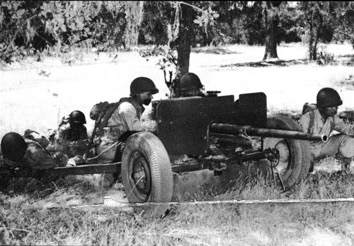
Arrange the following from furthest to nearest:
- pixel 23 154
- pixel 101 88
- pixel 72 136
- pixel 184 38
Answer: pixel 101 88 → pixel 184 38 → pixel 72 136 → pixel 23 154

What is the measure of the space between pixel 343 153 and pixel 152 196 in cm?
315

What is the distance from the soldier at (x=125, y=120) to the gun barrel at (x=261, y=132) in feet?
3.04

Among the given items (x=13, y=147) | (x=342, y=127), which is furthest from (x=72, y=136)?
(x=342, y=127)

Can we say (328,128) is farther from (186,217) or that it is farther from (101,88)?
(101,88)

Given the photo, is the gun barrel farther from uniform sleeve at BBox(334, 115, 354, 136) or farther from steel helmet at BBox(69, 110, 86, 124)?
steel helmet at BBox(69, 110, 86, 124)

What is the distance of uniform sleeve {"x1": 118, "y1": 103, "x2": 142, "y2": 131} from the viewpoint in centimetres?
564

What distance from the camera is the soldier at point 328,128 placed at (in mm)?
6289

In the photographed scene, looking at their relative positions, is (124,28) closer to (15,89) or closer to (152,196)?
(152,196)

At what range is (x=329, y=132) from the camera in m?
6.39

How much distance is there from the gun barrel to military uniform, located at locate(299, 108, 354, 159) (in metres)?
1.60

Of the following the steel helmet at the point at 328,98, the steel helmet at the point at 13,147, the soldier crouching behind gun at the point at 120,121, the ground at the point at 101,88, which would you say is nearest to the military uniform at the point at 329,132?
the steel helmet at the point at 328,98

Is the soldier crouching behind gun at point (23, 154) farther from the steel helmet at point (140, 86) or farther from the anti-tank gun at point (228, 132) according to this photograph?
the anti-tank gun at point (228, 132)

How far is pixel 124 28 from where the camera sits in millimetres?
4980

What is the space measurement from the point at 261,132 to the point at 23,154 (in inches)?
124
